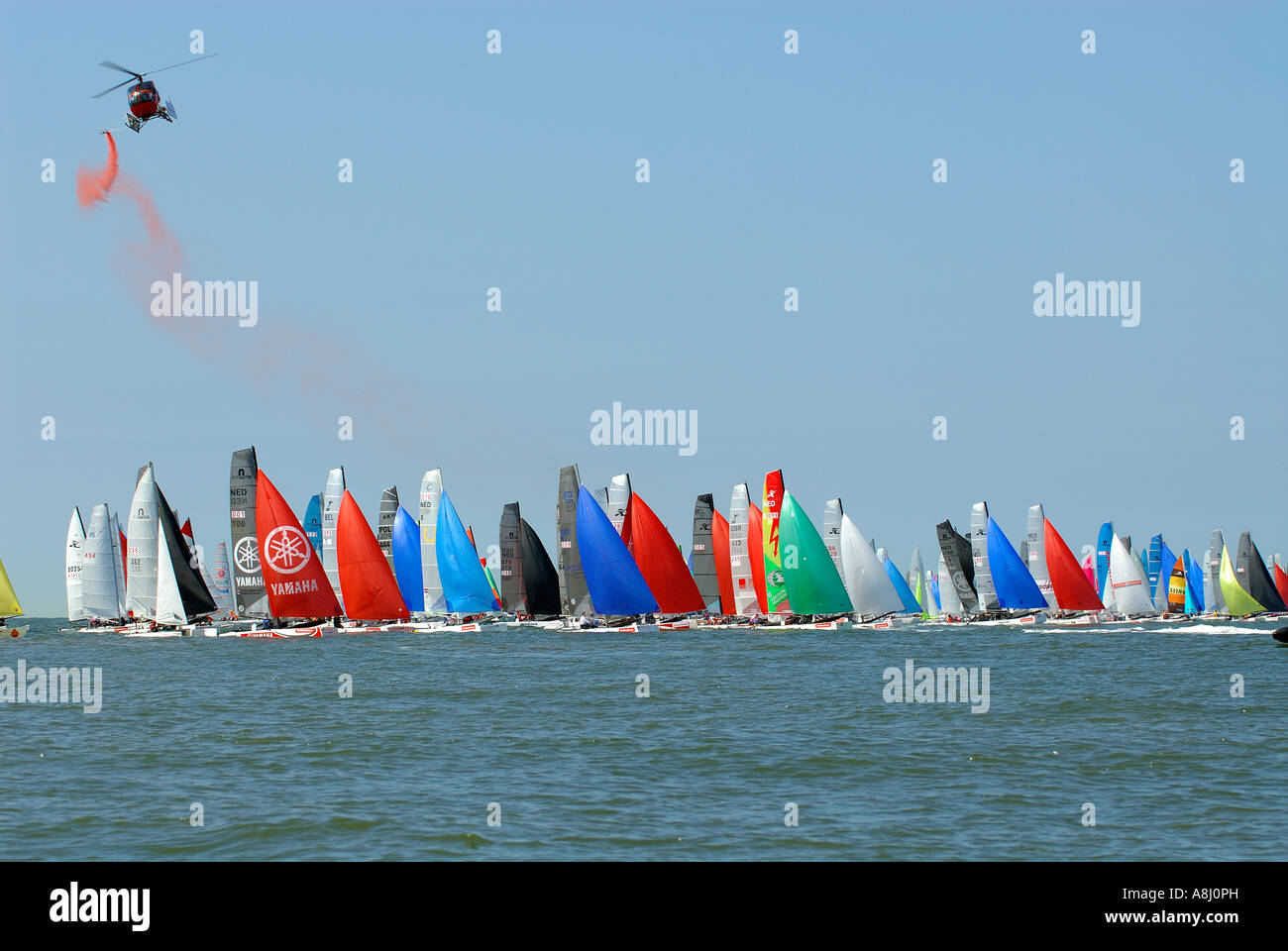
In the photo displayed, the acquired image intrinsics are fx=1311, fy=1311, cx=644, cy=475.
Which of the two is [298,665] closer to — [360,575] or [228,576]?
[360,575]

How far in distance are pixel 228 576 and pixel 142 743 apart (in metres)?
92.6

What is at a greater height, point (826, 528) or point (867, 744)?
point (826, 528)

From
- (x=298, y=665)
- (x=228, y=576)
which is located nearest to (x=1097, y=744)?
(x=298, y=665)

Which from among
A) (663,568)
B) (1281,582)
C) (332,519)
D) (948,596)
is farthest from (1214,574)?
(332,519)

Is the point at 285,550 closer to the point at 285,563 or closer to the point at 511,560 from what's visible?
the point at 285,563

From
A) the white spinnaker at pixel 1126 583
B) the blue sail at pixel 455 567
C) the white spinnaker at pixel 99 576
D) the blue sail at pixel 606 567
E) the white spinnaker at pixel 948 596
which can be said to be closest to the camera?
the blue sail at pixel 606 567

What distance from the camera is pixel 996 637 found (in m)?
74.0

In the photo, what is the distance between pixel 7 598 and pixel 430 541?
3024cm

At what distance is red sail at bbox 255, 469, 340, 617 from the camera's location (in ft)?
222

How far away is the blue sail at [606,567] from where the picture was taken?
2788 inches

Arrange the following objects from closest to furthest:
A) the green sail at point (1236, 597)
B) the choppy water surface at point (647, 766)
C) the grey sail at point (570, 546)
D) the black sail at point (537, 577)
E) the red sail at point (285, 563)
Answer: the choppy water surface at point (647, 766)
the red sail at point (285, 563)
the grey sail at point (570, 546)
the black sail at point (537, 577)
the green sail at point (1236, 597)

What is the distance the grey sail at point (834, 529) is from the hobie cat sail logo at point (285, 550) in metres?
30.8

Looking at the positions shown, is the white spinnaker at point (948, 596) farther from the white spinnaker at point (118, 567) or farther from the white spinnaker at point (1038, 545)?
the white spinnaker at point (118, 567)

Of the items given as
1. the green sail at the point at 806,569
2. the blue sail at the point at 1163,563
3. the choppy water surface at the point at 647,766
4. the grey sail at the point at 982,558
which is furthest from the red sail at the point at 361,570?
the blue sail at the point at 1163,563
